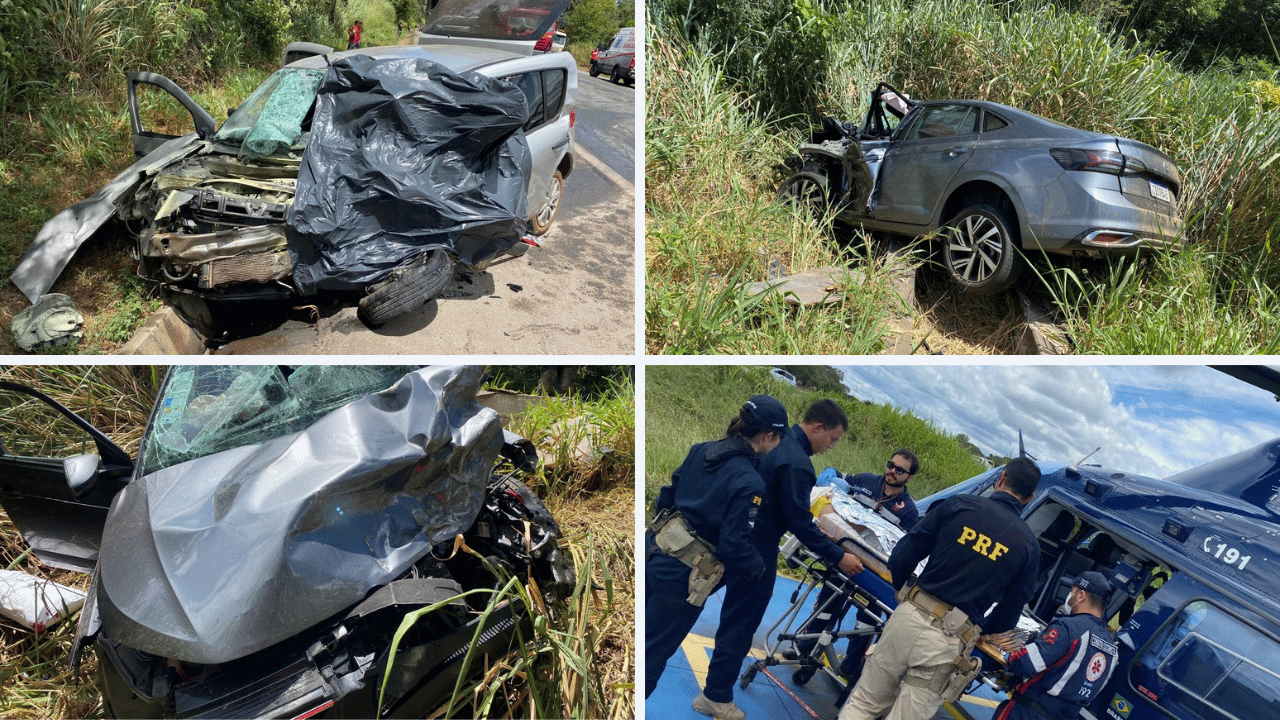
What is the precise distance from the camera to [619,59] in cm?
1479

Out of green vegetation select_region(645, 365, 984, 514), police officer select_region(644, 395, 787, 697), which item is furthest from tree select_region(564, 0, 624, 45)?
police officer select_region(644, 395, 787, 697)

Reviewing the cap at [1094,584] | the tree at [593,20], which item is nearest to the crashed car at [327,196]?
the cap at [1094,584]

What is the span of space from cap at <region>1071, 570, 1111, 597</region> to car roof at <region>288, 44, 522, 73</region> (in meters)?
4.33

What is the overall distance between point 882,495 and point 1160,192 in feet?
9.36

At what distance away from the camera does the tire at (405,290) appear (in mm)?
4352

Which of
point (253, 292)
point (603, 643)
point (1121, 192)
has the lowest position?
point (603, 643)

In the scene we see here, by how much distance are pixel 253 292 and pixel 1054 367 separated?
434cm

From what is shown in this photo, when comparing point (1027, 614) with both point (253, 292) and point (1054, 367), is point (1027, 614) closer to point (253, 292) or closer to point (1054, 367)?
point (1054, 367)

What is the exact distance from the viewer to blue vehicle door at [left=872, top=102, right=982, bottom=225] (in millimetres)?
5520

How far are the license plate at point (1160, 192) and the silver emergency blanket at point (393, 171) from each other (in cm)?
402

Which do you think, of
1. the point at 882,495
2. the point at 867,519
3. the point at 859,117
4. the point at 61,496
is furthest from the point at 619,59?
the point at 61,496

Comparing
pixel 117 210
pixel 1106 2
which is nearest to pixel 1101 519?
pixel 117 210

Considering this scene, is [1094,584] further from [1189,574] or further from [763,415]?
[763,415]

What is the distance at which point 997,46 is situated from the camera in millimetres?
7555
